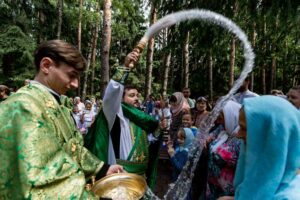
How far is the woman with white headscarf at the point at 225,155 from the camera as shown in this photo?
3.00m

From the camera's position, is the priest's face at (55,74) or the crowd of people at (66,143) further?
the priest's face at (55,74)

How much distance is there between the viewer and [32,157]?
1.75 meters

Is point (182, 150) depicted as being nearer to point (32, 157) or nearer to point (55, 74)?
point (55, 74)

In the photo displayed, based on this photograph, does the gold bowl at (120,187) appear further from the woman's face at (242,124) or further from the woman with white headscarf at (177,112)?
the woman with white headscarf at (177,112)

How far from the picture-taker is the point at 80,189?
1843mm

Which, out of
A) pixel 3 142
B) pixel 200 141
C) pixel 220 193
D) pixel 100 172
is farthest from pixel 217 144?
pixel 3 142

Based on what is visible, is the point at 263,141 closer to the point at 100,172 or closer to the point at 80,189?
the point at 80,189

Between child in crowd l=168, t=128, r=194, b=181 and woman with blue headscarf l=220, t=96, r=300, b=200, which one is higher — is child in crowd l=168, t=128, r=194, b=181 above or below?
below

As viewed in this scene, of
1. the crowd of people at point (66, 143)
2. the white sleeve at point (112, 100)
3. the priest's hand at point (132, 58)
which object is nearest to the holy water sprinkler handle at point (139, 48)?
the priest's hand at point (132, 58)

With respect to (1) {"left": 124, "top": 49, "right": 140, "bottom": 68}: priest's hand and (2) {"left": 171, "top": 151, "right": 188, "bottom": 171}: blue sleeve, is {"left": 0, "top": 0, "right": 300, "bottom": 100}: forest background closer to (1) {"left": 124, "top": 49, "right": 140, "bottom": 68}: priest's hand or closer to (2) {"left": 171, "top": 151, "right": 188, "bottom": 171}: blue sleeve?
(2) {"left": 171, "top": 151, "right": 188, "bottom": 171}: blue sleeve

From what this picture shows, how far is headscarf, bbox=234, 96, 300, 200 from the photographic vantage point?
1.70m

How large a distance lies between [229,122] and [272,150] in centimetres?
139

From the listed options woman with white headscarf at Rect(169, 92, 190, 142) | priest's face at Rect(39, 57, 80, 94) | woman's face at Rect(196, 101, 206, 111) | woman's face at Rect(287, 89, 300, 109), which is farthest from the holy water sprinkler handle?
woman's face at Rect(196, 101, 206, 111)

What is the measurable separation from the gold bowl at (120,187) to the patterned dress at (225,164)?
2.97ft
